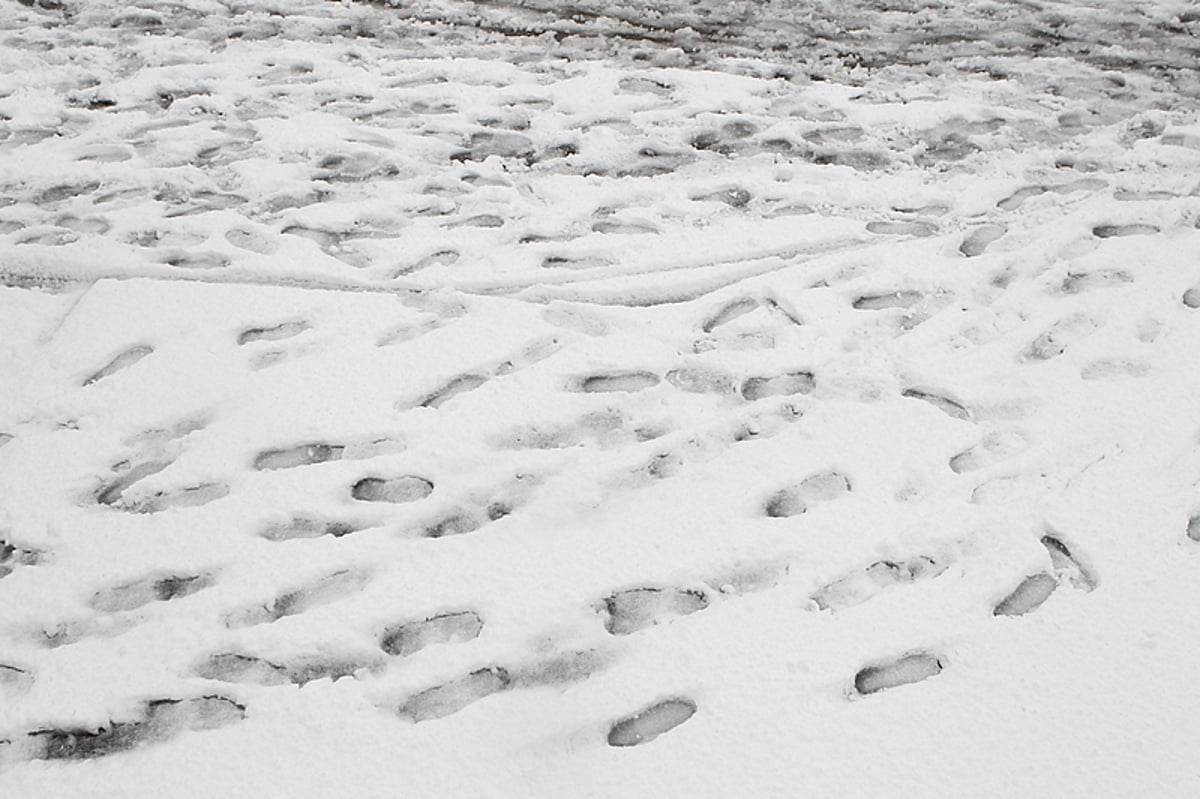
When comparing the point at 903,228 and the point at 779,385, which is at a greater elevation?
the point at 903,228

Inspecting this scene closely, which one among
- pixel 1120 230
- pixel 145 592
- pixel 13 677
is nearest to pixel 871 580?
pixel 145 592

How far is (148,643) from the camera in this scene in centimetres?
177

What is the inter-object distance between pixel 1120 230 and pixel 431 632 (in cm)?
219

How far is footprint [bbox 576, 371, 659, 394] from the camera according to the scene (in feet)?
7.73

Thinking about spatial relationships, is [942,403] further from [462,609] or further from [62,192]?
[62,192]

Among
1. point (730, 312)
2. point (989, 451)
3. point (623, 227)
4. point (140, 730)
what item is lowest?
point (140, 730)

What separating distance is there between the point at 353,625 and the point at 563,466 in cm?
55

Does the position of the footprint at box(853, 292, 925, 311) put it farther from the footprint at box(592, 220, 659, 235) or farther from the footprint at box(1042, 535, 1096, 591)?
the footprint at box(1042, 535, 1096, 591)

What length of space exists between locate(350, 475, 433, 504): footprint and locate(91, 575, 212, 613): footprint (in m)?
0.33

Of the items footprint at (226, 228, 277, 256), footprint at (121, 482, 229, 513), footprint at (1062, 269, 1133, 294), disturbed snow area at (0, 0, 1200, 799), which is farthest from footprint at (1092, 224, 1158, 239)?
footprint at (121, 482, 229, 513)

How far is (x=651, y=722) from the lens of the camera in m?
1.68

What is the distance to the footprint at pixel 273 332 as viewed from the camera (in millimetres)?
2477

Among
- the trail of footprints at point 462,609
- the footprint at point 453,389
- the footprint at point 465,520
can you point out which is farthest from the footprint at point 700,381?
the footprint at point 465,520

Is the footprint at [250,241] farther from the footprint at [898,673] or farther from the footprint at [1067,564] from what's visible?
the footprint at [1067,564]
